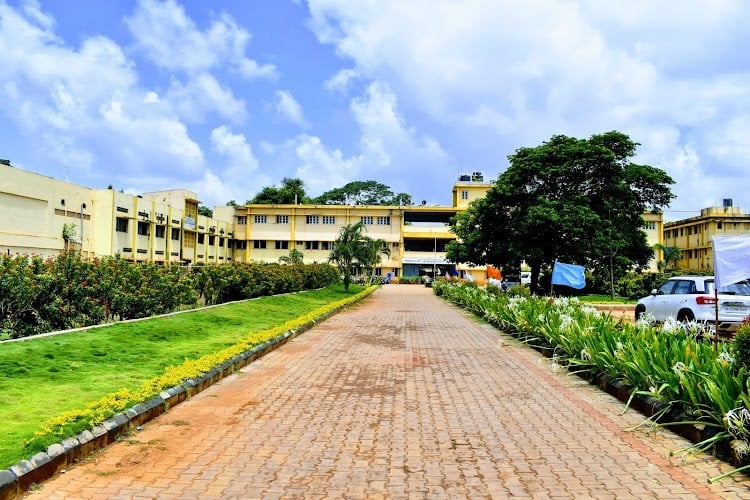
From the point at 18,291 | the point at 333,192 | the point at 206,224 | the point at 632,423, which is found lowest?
the point at 632,423

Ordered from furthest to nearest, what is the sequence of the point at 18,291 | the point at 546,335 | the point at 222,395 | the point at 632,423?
the point at 546,335
the point at 18,291
the point at 222,395
the point at 632,423

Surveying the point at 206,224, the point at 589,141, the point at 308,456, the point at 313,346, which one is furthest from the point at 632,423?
the point at 206,224

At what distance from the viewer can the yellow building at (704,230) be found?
54969 millimetres

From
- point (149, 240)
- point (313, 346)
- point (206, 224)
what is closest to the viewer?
point (313, 346)

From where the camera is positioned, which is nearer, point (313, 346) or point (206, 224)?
point (313, 346)

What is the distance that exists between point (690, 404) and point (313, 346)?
753 cm

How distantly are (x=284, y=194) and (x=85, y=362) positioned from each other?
209 feet

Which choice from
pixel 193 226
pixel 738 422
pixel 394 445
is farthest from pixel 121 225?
pixel 738 422

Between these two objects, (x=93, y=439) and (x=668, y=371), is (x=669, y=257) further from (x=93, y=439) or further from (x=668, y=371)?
(x=93, y=439)

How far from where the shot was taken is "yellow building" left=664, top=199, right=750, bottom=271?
180 feet

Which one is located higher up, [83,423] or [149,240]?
[149,240]

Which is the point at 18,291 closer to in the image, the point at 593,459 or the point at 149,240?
the point at 593,459

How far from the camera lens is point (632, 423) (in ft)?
19.7

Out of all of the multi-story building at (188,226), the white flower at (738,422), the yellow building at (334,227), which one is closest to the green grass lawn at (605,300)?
the multi-story building at (188,226)
